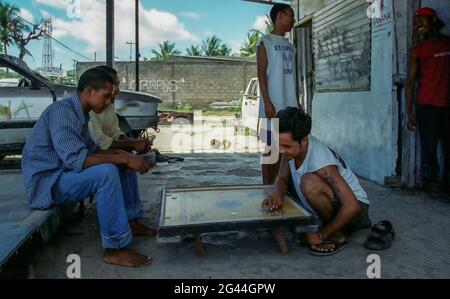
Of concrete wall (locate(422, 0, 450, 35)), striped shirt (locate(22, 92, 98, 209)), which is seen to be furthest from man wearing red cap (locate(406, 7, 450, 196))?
striped shirt (locate(22, 92, 98, 209))

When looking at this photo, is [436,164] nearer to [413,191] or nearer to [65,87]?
[413,191]

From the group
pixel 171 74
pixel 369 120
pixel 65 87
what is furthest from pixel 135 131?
pixel 171 74

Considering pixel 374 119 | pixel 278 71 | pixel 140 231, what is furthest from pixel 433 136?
pixel 140 231

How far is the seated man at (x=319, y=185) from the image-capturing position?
275 cm

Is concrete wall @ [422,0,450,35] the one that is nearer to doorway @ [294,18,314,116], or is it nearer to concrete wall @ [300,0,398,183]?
concrete wall @ [300,0,398,183]

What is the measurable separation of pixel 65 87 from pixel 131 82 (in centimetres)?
1837

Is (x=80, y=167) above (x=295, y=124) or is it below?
below

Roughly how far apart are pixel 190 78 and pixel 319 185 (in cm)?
2168

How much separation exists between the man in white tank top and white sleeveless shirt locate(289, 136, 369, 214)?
1.05 m

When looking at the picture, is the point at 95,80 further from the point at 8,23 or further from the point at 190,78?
the point at 190,78

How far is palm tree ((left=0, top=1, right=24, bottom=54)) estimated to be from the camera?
58.6ft

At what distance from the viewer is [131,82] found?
24.6 meters

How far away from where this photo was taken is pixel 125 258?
2.73 meters

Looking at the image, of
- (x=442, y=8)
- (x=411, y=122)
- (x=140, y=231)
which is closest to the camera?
(x=140, y=231)
